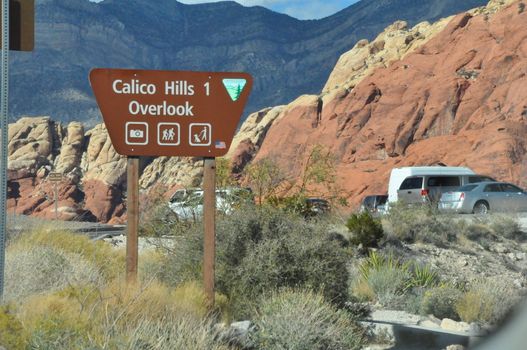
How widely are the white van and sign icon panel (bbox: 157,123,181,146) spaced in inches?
1017

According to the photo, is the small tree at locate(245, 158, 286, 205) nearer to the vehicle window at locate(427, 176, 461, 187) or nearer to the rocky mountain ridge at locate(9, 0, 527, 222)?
the vehicle window at locate(427, 176, 461, 187)

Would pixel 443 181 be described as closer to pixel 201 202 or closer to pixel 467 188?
pixel 467 188

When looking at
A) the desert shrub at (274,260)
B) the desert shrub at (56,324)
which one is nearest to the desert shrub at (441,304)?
the desert shrub at (274,260)

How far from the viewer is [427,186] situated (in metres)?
36.5

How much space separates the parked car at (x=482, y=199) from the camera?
33219 millimetres

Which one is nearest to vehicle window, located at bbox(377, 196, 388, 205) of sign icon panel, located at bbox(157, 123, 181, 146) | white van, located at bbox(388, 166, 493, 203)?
white van, located at bbox(388, 166, 493, 203)

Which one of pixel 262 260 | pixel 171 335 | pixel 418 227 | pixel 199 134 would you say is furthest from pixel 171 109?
pixel 418 227

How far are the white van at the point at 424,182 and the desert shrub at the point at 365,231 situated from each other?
11.0 m

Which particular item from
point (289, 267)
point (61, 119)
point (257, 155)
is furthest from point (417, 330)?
point (61, 119)

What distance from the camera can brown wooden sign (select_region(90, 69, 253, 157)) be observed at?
10.2 meters

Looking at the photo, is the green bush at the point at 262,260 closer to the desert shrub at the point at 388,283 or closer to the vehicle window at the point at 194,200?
the desert shrub at the point at 388,283

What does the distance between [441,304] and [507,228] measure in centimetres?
1595

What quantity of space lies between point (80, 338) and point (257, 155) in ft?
240

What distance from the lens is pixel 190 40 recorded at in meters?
181
